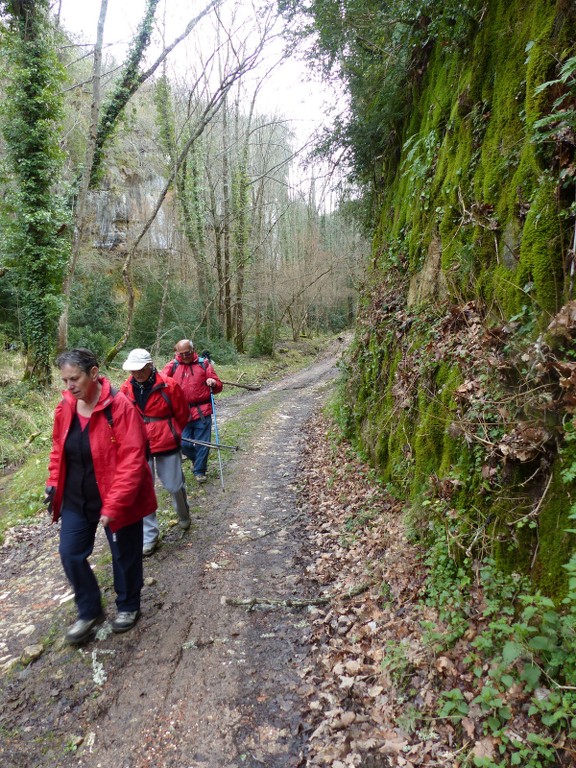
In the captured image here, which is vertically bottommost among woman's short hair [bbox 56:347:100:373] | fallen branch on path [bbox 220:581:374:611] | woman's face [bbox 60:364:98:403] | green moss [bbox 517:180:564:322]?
fallen branch on path [bbox 220:581:374:611]

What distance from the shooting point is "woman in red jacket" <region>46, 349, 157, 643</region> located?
141 inches

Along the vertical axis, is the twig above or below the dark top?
below

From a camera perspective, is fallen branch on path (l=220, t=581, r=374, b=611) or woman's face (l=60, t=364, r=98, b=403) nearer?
woman's face (l=60, t=364, r=98, b=403)

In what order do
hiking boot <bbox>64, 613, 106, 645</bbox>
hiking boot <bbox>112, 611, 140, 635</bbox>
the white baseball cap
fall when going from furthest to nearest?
the white baseball cap → hiking boot <bbox>112, 611, 140, 635</bbox> → hiking boot <bbox>64, 613, 106, 645</bbox>

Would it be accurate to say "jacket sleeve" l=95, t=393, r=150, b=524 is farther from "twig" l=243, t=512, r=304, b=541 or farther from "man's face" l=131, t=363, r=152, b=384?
"twig" l=243, t=512, r=304, b=541

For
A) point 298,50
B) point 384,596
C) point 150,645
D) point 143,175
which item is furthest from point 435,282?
point 143,175

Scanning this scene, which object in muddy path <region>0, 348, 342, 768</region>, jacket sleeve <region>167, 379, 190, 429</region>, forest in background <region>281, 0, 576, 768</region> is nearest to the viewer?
forest in background <region>281, 0, 576, 768</region>

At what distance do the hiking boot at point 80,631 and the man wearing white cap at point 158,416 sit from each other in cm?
137

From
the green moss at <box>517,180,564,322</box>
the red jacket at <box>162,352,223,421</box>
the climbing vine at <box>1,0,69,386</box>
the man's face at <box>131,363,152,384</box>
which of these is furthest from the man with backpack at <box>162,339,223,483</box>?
the climbing vine at <box>1,0,69,386</box>

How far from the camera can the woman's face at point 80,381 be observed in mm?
3467

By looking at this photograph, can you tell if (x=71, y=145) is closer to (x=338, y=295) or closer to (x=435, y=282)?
(x=338, y=295)

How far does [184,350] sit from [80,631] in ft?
14.4

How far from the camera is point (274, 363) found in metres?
25.1

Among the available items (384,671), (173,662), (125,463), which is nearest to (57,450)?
(125,463)
